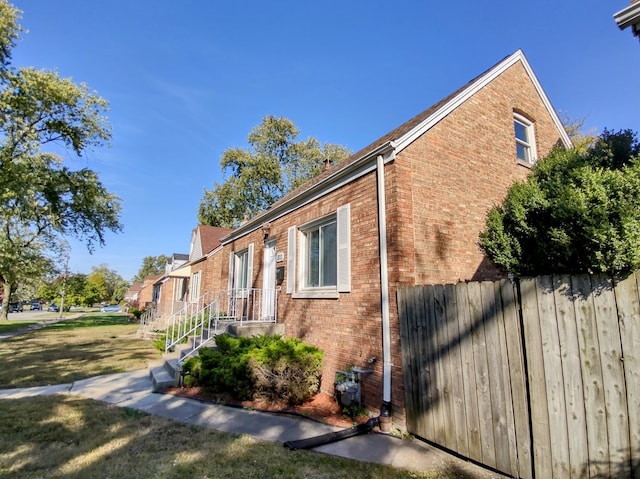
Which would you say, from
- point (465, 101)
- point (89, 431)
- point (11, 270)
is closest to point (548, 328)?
point (465, 101)

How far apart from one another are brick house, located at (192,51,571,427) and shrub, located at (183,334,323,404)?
0.46 m

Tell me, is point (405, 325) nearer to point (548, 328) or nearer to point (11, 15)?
point (548, 328)

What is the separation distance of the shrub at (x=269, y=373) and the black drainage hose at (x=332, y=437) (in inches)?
64.0

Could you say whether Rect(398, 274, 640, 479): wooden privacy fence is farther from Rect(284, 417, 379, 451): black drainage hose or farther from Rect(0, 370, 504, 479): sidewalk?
Rect(284, 417, 379, 451): black drainage hose

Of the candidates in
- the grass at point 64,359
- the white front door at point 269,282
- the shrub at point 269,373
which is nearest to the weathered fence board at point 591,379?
the shrub at point 269,373

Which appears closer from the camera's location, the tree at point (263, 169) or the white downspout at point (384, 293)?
the white downspout at point (384, 293)

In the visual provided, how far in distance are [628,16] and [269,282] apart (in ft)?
29.8

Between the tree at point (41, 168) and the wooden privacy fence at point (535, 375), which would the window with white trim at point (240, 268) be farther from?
the tree at point (41, 168)

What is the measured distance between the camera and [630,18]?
3.92m

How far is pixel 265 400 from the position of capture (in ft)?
20.5

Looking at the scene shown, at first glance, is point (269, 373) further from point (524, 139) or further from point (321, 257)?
point (524, 139)

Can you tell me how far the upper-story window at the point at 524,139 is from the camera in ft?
28.5

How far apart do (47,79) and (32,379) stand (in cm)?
1833

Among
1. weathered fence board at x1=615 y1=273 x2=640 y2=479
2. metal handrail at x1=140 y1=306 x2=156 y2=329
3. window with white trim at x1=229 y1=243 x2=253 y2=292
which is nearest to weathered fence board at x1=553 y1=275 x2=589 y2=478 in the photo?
weathered fence board at x1=615 y1=273 x2=640 y2=479
